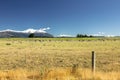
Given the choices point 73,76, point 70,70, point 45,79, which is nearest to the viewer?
point 45,79

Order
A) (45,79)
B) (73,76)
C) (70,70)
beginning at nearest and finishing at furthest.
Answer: (45,79), (73,76), (70,70)

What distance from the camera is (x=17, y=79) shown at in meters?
9.83

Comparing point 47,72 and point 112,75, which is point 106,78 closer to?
point 112,75

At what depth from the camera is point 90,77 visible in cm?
1005

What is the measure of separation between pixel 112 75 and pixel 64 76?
208 cm

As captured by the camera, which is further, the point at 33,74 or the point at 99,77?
the point at 33,74

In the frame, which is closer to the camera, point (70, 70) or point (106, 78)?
point (106, 78)

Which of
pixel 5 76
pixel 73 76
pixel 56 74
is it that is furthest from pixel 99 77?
pixel 5 76

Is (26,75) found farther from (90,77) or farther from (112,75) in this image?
(112,75)

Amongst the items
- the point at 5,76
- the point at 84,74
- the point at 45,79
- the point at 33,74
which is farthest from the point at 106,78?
the point at 5,76

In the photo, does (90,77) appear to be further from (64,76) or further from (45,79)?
(45,79)

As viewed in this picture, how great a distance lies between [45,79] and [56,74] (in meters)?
0.99

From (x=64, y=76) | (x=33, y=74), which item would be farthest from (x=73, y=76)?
(x=33, y=74)

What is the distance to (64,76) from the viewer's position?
1023 cm
